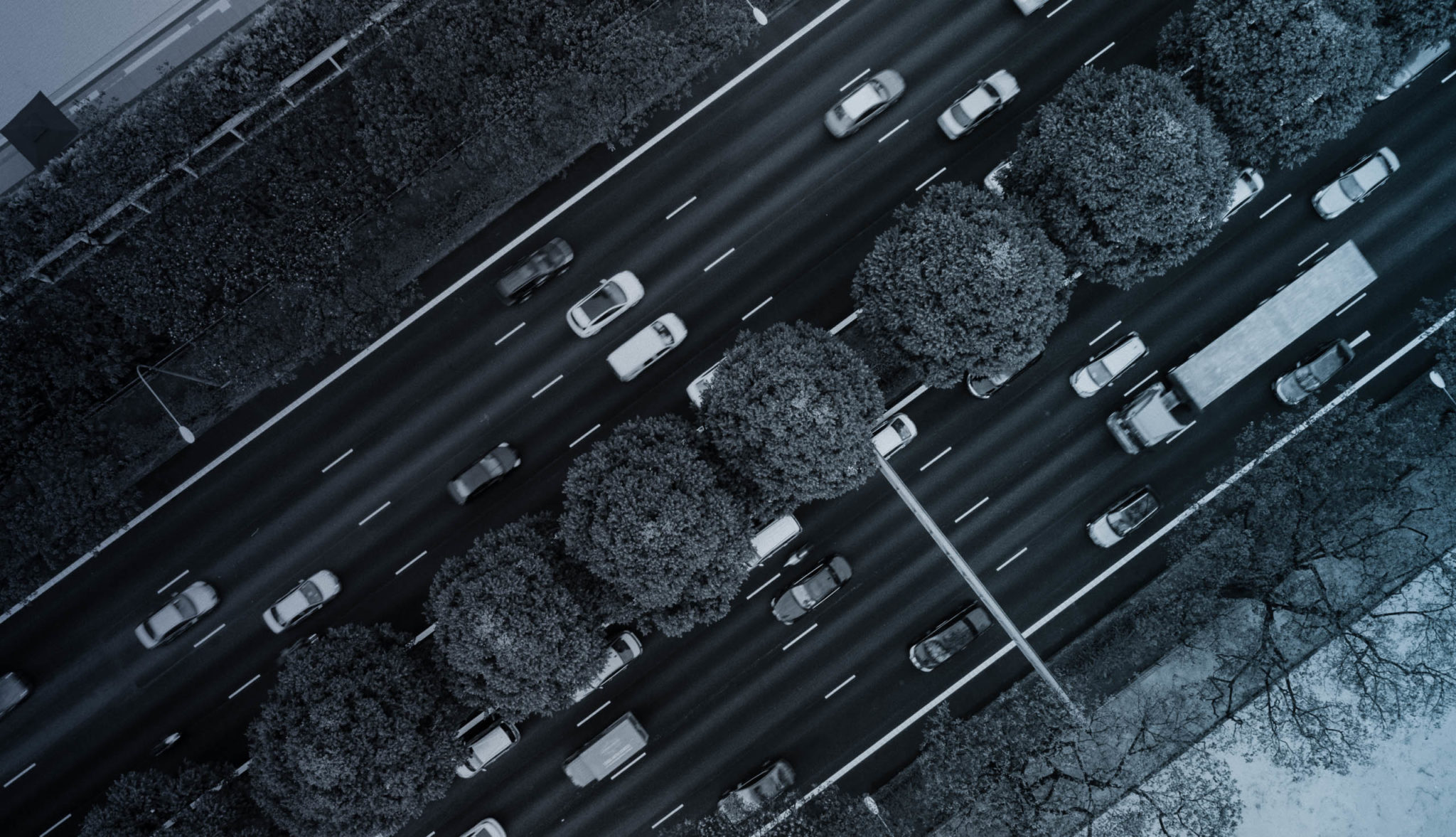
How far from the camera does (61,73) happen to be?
148 feet

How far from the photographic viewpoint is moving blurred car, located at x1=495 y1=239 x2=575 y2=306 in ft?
148

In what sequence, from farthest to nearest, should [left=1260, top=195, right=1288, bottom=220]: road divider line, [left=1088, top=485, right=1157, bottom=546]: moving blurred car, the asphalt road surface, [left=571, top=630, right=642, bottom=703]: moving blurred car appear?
[left=1260, top=195, right=1288, bottom=220]: road divider line < the asphalt road surface < [left=1088, top=485, right=1157, bottom=546]: moving blurred car < [left=571, top=630, right=642, bottom=703]: moving blurred car

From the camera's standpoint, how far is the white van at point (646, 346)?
44938 mm

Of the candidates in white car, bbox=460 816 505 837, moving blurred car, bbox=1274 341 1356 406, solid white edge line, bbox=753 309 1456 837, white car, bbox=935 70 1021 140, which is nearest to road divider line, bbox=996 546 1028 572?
solid white edge line, bbox=753 309 1456 837

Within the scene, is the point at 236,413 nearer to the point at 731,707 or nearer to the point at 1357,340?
the point at 731,707

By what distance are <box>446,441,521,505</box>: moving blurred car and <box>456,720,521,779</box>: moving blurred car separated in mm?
11878

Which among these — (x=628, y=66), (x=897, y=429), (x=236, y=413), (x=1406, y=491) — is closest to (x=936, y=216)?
(x=897, y=429)

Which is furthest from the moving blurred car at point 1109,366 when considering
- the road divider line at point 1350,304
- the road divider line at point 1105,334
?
the road divider line at point 1350,304

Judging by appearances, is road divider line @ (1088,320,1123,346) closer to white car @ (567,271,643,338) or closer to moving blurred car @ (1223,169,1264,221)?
moving blurred car @ (1223,169,1264,221)

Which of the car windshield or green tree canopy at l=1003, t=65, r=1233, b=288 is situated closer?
green tree canopy at l=1003, t=65, r=1233, b=288

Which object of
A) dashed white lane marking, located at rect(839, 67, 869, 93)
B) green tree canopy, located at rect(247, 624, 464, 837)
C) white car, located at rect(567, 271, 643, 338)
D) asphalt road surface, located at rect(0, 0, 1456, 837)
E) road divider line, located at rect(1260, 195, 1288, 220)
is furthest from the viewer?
road divider line, located at rect(1260, 195, 1288, 220)

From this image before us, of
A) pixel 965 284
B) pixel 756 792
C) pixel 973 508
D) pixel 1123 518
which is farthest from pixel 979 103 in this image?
pixel 756 792

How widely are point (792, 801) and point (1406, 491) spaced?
1433 inches

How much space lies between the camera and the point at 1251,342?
4459 cm
